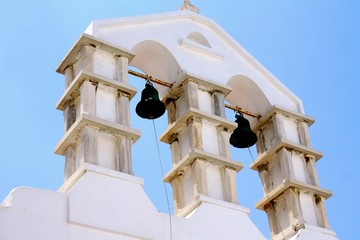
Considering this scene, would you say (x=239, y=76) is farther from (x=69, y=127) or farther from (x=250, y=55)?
(x=69, y=127)

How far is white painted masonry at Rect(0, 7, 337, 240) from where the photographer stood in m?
12.0

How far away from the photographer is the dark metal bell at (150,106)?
13.9 metres

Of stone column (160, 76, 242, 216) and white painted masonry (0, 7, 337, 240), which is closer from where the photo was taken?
white painted masonry (0, 7, 337, 240)

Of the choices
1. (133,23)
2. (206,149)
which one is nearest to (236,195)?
(206,149)

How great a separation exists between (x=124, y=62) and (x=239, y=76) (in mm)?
2534

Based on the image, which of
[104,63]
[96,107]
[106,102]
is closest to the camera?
[96,107]

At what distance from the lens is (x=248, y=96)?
1609 centimetres

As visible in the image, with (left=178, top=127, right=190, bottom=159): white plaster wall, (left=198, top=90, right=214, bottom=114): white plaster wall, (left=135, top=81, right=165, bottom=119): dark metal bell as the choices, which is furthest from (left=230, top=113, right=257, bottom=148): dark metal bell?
(left=135, top=81, right=165, bottom=119): dark metal bell

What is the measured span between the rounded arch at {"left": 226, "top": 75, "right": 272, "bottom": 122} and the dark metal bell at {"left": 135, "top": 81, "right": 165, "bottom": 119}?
218cm

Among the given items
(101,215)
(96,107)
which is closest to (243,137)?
(96,107)

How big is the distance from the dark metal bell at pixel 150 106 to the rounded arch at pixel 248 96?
85.8 inches

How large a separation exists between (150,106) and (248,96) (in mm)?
2763

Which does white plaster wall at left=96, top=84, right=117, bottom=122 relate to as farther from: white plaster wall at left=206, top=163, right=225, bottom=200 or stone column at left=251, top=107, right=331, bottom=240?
stone column at left=251, top=107, right=331, bottom=240

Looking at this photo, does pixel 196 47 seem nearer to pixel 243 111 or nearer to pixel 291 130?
pixel 243 111
